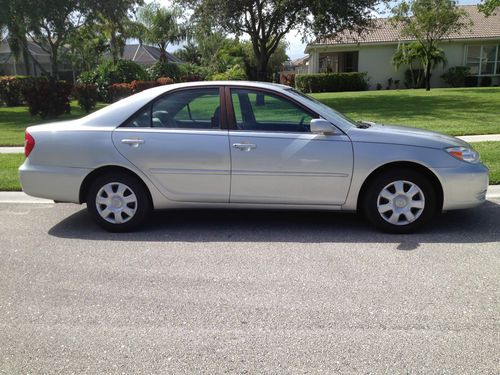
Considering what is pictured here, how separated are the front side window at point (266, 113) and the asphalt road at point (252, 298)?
1.14m

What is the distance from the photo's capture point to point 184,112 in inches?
213

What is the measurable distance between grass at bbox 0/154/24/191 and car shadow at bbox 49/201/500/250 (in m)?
1.98

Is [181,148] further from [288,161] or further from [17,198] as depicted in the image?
[17,198]

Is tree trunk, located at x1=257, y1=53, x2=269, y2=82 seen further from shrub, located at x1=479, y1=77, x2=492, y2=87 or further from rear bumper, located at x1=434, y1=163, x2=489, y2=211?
rear bumper, located at x1=434, y1=163, x2=489, y2=211

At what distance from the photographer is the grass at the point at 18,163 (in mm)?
7438

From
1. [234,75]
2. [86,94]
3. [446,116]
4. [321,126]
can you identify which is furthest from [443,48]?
[321,126]

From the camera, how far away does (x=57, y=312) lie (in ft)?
12.0

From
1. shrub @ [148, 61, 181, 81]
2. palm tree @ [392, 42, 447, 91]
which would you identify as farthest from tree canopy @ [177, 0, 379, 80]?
palm tree @ [392, 42, 447, 91]

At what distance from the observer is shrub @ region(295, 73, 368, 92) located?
3378 cm

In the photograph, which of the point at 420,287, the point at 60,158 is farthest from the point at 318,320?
the point at 60,158

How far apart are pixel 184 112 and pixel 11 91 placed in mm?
23510

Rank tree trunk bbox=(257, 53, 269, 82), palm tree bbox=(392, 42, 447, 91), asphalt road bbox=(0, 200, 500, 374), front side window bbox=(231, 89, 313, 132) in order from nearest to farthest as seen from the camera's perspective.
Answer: asphalt road bbox=(0, 200, 500, 374) < front side window bbox=(231, 89, 313, 132) < tree trunk bbox=(257, 53, 269, 82) < palm tree bbox=(392, 42, 447, 91)

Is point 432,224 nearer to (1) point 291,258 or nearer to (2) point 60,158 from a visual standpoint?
(1) point 291,258

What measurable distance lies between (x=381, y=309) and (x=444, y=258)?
4.16ft
